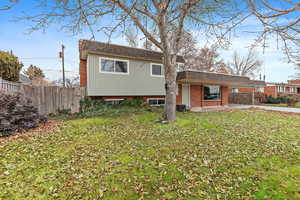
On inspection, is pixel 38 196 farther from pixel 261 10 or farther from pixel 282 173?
pixel 261 10

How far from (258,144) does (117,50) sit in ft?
29.9

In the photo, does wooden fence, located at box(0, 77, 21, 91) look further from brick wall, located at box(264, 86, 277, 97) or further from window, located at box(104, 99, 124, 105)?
brick wall, located at box(264, 86, 277, 97)

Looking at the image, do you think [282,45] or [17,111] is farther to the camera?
[17,111]

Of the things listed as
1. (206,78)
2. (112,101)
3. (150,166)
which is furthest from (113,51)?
(150,166)

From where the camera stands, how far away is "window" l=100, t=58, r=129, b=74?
9.81 m

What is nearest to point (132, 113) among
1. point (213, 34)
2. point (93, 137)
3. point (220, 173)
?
point (93, 137)

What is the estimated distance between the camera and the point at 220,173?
2.99 metres

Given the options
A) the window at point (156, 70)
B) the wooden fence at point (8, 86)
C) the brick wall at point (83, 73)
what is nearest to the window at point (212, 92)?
the window at point (156, 70)

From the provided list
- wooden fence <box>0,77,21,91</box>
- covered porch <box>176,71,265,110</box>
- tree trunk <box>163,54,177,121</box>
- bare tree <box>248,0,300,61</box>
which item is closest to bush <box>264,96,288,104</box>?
covered porch <box>176,71,265,110</box>

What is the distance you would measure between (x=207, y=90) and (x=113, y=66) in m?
9.71

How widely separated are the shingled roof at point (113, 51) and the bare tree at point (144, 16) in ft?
9.30

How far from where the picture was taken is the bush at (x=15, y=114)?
16.7ft

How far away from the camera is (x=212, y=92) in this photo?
15133 millimetres

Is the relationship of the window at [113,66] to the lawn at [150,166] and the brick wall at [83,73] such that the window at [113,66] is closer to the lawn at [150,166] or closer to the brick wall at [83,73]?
the brick wall at [83,73]
